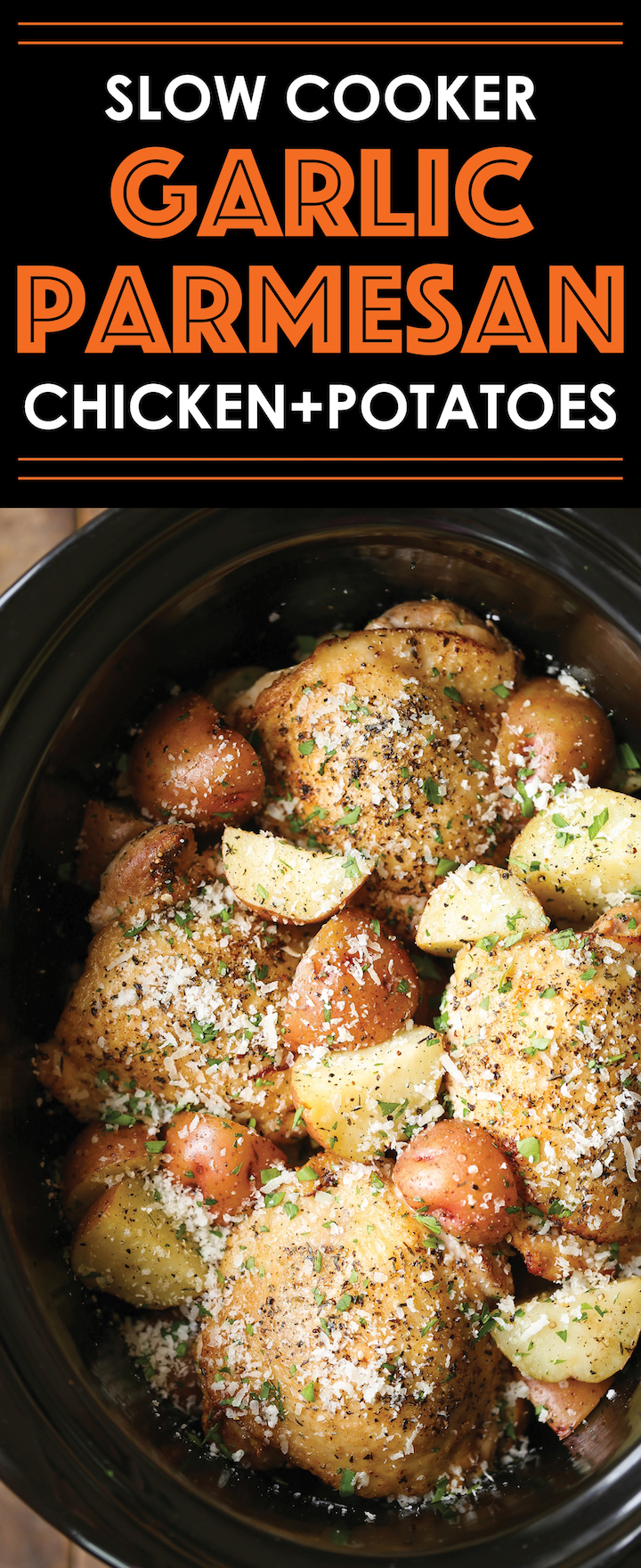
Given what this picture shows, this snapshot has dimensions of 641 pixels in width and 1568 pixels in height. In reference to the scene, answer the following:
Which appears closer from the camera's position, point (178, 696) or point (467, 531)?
point (467, 531)

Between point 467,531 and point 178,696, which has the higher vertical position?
point 467,531

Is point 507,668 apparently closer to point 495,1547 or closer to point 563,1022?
point 563,1022

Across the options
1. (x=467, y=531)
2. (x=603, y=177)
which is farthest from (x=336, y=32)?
(x=467, y=531)

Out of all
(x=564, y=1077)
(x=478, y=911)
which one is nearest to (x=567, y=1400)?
(x=564, y=1077)

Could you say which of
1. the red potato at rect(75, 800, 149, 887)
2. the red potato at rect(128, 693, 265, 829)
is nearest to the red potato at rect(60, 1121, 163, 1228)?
the red potato at rect(75, 800, 149, 887)

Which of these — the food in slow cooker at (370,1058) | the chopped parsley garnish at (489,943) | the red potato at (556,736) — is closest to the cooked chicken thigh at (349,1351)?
the food in slow cooker at (370,1058)

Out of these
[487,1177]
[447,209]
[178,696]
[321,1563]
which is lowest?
[321,1563]

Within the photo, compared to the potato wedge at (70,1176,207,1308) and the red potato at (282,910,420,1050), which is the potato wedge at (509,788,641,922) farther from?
the potato wedge at (70,1176,207,1308)

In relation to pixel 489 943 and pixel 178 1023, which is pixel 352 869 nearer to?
pixel 489 943
